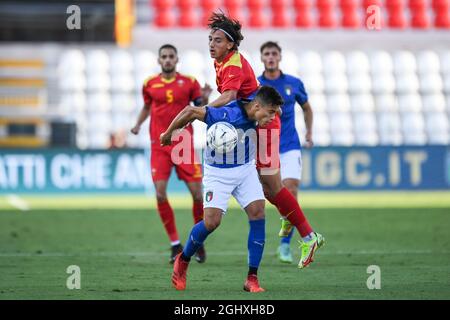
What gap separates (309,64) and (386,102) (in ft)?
7.92

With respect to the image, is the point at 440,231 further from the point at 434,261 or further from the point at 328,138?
the point at 328,138

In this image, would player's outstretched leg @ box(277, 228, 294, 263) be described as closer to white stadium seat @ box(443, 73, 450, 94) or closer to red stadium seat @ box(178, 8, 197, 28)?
white stadium seat @ box(443, 73, 450, 94)

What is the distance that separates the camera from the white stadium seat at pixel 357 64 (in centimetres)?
2919

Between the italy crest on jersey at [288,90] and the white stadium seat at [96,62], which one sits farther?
the white stadium seat at [96,62]

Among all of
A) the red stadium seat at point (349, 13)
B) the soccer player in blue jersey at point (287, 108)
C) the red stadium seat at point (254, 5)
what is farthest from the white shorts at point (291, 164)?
the red stadium seat at point (349, 13)

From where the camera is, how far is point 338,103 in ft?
94.5

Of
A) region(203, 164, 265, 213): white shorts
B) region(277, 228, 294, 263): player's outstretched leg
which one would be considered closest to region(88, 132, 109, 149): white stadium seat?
region(277, 228, 294, 263): player's outstretched leg

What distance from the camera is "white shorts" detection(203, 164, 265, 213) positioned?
903 centimetres

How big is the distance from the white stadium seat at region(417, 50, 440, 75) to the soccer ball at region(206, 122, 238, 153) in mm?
21424

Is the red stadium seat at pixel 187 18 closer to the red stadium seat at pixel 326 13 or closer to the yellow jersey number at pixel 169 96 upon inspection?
the red stadium seat at pixel 326 13

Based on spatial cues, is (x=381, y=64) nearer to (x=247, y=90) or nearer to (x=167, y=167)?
(x=167, y=167)

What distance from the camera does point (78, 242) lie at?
1381 centimetres

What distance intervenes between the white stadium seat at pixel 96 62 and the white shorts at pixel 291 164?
1727 centimetres

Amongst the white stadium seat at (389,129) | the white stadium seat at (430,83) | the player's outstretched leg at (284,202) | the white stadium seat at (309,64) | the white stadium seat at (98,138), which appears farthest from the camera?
the white stadium seat at (430,83)
